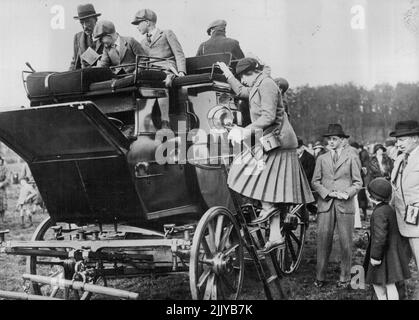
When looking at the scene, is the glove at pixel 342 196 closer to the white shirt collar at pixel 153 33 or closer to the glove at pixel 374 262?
the glove at pixel 374 262

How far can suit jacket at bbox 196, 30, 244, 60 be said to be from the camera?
247 inches

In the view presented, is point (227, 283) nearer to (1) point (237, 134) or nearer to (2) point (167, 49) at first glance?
(1) point (237, 134)

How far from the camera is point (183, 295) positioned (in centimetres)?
566

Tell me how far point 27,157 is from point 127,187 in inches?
41.9

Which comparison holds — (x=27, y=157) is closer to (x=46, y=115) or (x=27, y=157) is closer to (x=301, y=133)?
(x=46, y=115)

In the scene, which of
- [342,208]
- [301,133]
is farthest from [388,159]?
[301,133]

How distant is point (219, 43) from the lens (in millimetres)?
6336

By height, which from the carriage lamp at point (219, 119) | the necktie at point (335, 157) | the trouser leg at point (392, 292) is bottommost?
the trouser leg at point (392, 292)

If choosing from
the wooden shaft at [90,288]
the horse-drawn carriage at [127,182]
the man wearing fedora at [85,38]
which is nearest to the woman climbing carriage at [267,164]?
the horse-drawn carriage at [127,182]

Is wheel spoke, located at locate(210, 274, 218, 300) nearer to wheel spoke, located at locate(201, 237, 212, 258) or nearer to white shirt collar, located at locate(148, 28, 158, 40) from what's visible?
wheel spoke, located at locate(201, 237, 212, 258)

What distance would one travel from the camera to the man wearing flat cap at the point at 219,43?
6.28m

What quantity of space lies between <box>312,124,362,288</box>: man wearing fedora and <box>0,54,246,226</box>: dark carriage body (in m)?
1.65

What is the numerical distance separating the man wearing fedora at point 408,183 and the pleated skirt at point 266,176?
937 mm

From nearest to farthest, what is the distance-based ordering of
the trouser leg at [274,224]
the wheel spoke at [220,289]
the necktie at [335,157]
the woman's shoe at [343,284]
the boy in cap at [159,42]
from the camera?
the wheel spoke at [220,289], the trouser leg at [274,224], the boy in cap at [159,42], the woman's shoe at [343,284], the necktie at [335,157]
